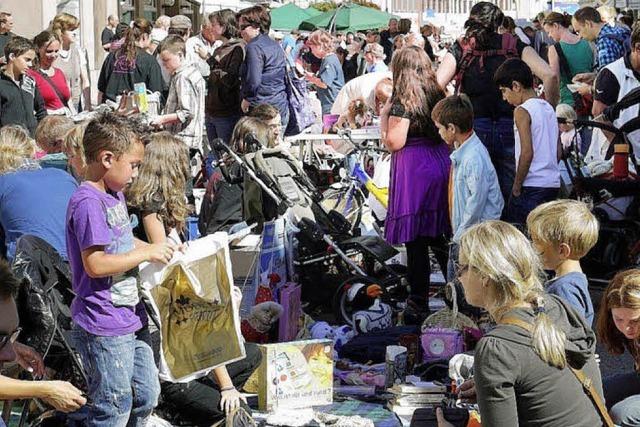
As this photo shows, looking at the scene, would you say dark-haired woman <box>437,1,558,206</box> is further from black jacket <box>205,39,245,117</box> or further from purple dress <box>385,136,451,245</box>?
black jacket <box>205,39,245,117</box>

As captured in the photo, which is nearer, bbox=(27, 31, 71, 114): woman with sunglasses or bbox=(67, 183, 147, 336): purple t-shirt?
bbox=(67, 183, 147, 336): purple t-shirt

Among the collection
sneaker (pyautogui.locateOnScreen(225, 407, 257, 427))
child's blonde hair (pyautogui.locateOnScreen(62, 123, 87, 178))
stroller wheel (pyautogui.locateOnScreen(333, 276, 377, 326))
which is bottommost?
stroller wheel (pyautogui.locateOnScreen(333, 276, 377, 326))

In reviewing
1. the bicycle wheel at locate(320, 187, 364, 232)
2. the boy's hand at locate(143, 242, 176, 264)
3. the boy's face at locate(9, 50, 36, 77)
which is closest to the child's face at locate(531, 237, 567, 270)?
→ the boy's hand at locate(143, 242, 176, 264)

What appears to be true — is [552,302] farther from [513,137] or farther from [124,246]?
[513,137]

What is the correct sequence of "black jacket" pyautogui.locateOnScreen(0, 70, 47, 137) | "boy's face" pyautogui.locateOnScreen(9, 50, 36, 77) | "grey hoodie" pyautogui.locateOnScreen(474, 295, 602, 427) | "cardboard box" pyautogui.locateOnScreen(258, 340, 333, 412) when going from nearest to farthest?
"grey hoodie" pyautogui.locateOnScreen(474, 295, 602, 427)
"cardboard box" pyautogui.locateOnScreen(258, 340, 333, 412)
"black jacket" pyautogui.locateOnScreen(0, 70, 47, 137)
"boy's face" pyautogui.locateOnScreen(9, 50, 36, 77)

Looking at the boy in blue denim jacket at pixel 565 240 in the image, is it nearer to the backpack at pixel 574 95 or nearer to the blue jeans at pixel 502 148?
the blue jeans at pixel 502 148

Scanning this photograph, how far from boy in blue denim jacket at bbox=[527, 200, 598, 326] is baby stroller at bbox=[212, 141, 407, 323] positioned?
3.04 meters

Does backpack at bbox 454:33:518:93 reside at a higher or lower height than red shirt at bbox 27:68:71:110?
higher

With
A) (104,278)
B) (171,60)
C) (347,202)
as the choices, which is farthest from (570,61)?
(104,278)

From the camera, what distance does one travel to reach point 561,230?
5.25 metres

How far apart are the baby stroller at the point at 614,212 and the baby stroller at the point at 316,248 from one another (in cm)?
140

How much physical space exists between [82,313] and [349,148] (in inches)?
321

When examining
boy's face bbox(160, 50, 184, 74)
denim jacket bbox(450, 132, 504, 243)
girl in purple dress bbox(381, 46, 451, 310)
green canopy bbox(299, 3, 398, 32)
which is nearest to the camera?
denim jacket bbox(450, 132, 504, 243)

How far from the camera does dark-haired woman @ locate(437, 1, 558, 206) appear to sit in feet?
27.4
